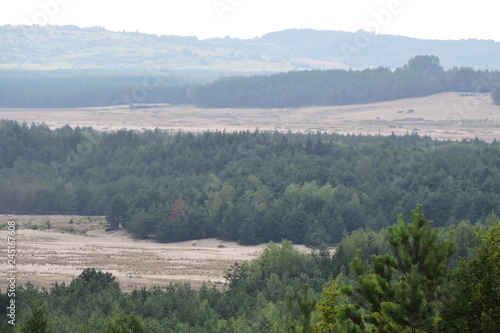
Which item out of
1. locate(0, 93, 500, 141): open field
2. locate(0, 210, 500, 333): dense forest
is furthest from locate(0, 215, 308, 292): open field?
locate(0, 93, 500, 141): open field

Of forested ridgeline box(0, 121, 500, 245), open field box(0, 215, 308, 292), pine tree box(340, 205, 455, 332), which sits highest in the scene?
pine tree box(340, 205, 455, 332)

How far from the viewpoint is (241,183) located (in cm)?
9731

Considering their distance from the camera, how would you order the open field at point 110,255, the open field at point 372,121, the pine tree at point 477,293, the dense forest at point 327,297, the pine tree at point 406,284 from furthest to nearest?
the open field at point 372,121 < the open field at point 110,255 < the pine tree at point 406,284 < the dense forest at point 327,297 < the pine tree at point 477,293

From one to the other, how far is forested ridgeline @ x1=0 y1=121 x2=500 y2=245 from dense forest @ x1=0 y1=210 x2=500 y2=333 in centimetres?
1721

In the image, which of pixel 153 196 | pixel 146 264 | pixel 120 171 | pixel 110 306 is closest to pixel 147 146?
pixel 120 171

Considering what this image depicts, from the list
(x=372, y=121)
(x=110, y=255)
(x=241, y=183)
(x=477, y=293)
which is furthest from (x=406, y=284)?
(x=372, y=121)

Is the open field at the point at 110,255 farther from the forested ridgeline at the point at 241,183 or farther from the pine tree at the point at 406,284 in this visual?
the pine tree at the point at 406,284

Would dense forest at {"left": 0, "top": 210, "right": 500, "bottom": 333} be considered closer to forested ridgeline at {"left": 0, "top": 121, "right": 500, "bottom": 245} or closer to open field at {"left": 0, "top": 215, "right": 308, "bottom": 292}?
open field at {"left": 0, "top": 215, "right": 308, "bottom": 292}

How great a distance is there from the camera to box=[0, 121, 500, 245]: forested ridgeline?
84.8 metres

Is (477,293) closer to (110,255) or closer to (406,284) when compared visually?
(406,284)

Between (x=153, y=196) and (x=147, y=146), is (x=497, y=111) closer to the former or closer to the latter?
(x=147, y=146)

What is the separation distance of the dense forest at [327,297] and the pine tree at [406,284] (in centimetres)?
2

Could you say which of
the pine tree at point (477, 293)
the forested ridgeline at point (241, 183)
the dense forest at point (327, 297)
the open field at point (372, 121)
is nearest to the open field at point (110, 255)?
the forested ridgeline at point (241, 183)

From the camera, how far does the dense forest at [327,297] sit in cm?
2064
